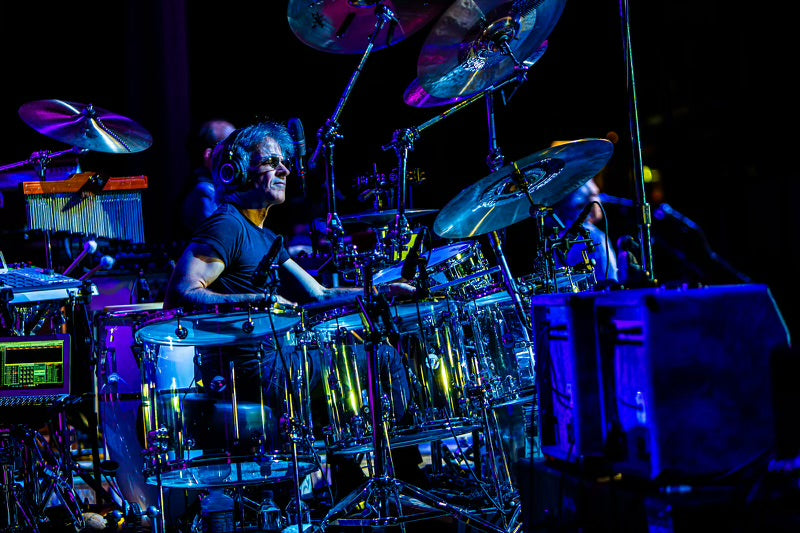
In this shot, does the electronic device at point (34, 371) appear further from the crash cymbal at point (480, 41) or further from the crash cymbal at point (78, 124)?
the crash cymbal at point (480, 41)

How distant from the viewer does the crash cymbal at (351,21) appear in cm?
408

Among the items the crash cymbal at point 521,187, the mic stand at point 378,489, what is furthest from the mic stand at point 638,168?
the mic stand at point 378,489

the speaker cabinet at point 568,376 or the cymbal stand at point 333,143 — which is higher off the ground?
the cymbal stand at point 333,143

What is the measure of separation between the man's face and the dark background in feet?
6.55

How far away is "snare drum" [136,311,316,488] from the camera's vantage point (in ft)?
10.3

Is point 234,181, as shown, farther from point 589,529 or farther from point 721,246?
point 721,246

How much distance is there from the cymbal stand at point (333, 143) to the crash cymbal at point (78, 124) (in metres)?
1.49

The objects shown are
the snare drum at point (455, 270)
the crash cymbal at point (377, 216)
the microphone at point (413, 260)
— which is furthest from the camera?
the crash cymbal at point (377, 216)

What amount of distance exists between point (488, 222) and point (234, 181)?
1300 mm

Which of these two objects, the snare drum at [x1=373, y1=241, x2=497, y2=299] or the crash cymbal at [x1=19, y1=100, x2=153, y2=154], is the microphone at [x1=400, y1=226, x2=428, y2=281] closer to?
the snare drum at [x1=373, y1=241, x2=497, y2=299]

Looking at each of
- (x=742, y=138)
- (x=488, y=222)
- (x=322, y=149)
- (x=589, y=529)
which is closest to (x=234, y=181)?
(x=322, y=149)

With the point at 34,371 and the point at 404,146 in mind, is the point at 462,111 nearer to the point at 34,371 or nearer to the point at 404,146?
the point at 404,146

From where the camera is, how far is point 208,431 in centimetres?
318

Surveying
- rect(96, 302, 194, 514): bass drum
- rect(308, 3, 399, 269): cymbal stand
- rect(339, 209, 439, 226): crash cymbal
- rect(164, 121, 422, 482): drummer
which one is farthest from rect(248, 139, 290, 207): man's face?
rect(96, 302, 194, 514): bass drum
